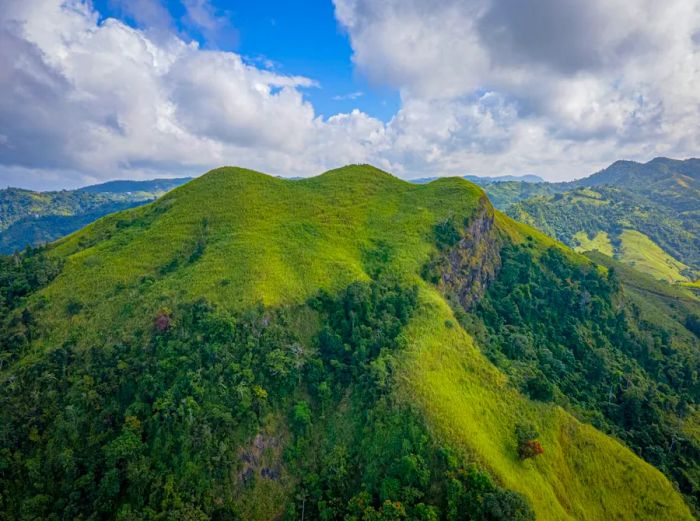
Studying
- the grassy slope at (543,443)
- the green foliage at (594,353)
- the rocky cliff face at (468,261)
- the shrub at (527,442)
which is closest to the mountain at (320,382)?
the grassy slope at (543,443)

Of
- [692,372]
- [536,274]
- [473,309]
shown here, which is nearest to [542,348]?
[473,309]

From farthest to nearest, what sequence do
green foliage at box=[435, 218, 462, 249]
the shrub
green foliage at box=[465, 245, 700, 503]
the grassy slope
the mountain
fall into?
green foliage at box=[435, 218, 462, 249]
green foliage at box=[465, 245, 700, 503]
the shrub
the grassy slope
the mountain

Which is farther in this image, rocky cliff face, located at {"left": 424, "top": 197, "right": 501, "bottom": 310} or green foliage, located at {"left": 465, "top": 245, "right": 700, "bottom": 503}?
rocky cliff face, located at {"left": 424, "top": 197, "right": 501, "bottom": 310}

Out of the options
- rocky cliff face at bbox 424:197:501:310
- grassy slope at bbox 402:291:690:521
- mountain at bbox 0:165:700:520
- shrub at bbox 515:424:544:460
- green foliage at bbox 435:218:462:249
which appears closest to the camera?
mountain at bbox 0:165:700:520

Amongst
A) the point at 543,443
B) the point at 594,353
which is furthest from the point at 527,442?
the point at 594,353

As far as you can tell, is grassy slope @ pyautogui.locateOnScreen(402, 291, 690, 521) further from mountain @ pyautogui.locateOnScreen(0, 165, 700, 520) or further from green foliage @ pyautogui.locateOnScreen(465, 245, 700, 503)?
green foliage @ pyautogui.locateOnScreen(465, 245, 700, 503)

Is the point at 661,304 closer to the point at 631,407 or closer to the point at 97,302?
the point at 631,407

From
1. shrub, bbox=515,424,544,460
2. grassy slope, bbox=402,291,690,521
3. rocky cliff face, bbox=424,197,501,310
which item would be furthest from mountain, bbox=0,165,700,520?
rocky cliff face, bbox=424,197,501,310
